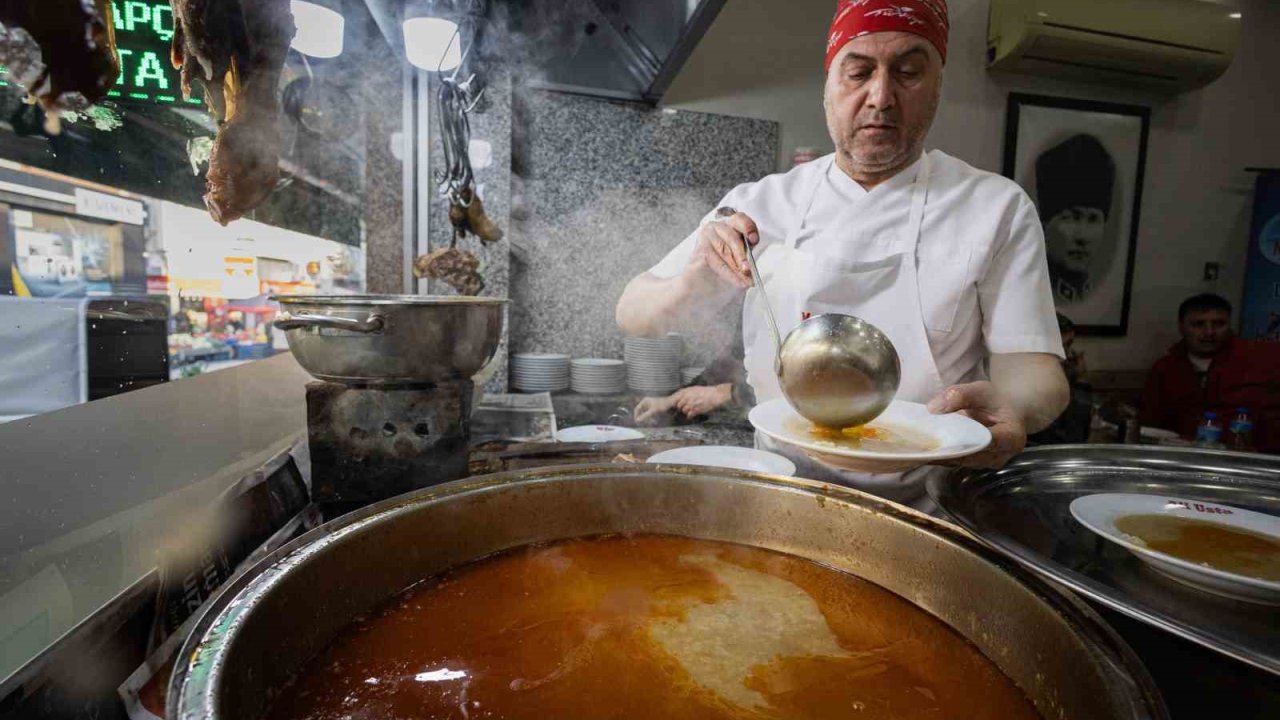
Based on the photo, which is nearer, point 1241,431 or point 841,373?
point 841,373

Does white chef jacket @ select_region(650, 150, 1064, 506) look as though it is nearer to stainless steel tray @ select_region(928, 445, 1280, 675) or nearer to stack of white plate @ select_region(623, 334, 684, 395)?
stainless steel tray @ select_region(928, 445, 1280, 675)

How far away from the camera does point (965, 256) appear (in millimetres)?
1788

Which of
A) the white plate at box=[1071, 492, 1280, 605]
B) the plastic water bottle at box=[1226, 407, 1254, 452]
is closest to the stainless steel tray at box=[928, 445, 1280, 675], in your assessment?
the white plate at box=[1071, 492, 1280, 605]

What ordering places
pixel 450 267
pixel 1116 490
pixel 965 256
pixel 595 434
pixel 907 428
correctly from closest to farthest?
pixel 907 428 → pixel 1116 490 → pixel 965 256 → pixel 595 434 → pixel 450 267

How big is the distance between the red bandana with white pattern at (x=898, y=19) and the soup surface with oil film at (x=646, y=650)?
1.42m

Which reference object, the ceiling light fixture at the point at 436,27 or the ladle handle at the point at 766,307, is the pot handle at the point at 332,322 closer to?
the ladle handle at the point at 766,307

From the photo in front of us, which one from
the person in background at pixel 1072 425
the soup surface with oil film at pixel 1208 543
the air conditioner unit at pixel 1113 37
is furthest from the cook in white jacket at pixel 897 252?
the air conditioner unit at pixel 1113 37

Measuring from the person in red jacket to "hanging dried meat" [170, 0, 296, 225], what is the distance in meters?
5.63

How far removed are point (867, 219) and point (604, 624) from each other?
5.06 feet

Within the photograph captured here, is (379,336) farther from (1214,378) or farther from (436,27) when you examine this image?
(1214,378)

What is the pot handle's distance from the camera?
3.17 feet

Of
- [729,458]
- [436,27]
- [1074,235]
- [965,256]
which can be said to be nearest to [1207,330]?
[1074,235]

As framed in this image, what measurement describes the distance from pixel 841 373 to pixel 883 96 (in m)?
0.91

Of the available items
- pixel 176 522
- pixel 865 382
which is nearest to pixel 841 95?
pixel 865 382
